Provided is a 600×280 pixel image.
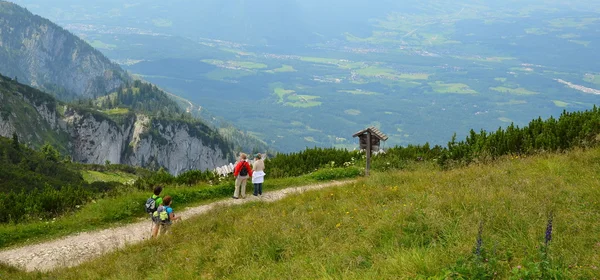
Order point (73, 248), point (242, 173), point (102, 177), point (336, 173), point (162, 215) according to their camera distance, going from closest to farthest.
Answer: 1. point (162, 215)
2. point (73, 248)
3. point (242, 173)
4. point (336, 173)
5. point (102, 177)

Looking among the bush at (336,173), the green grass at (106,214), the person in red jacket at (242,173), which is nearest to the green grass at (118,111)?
the green grass at (106,214)

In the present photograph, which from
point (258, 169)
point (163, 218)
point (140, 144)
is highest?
point (258, 169)

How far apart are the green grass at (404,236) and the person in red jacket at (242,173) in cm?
384

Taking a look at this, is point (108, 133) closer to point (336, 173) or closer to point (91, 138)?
point (91, 138)

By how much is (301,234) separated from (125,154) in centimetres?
16074

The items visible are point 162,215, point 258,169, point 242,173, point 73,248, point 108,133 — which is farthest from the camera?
point 108,133

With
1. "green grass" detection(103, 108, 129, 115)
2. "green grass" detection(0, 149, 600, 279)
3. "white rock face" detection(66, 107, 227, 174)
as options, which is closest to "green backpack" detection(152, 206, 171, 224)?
"green grass" detection(0, 149, 600, 279)

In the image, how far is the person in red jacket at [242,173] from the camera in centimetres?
1736

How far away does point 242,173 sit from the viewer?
57.6 ft

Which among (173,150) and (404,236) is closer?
(404,236)

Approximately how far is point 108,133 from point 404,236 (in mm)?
154590

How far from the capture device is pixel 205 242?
10578mm

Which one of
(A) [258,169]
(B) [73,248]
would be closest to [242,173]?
(A) [258,169]

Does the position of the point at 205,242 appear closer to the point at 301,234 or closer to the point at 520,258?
the point at 301,234
